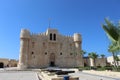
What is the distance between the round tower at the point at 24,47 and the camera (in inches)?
1980

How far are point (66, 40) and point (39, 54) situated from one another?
33.6 ft

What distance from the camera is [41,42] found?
54.4 m

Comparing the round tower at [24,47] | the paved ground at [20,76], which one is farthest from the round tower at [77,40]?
the paved ground at [20,76]

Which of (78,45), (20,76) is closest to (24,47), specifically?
(78,45)

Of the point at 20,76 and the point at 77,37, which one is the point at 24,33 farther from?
the point at 20,76

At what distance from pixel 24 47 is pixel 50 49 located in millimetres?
8571

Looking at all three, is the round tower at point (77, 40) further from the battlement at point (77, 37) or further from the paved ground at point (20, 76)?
the paved ground at point (20, 76)

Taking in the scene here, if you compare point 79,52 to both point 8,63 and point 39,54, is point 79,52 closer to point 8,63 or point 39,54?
point 39,54

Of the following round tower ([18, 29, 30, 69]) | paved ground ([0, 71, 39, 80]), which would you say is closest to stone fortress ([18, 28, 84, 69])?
round tower ([18, 29, 30, 69])

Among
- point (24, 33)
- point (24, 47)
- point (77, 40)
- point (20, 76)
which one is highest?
point (24, 33)

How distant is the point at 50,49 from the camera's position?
55.2 meters

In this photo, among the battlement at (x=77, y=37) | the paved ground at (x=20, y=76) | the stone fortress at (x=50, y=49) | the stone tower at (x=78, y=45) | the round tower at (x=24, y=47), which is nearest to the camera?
the paved ground at (x=20, y=76)

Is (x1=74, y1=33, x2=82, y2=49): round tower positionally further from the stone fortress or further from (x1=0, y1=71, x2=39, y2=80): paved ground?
(x1=0, y1=71, x2=39, y2=80): paved ground

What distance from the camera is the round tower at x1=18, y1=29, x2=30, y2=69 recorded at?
165ft
